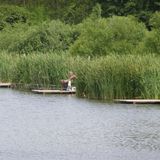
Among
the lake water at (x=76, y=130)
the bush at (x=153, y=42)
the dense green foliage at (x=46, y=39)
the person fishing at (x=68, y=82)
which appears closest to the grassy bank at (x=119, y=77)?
the person fishing at (x=68, y=82)

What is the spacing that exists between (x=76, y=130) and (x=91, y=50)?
22119 mm

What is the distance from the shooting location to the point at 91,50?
49.2 metres

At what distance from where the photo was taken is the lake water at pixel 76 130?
2286 centimetres

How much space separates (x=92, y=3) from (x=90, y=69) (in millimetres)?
36236

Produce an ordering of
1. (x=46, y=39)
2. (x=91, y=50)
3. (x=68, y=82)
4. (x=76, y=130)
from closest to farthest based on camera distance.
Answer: (x=76, y=130) < (x=68, y=82) < (x=91, y=50) < (x=46, y=39)

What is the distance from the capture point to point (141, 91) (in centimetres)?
3669

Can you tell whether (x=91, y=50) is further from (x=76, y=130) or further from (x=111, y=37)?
(x=76, y=130)

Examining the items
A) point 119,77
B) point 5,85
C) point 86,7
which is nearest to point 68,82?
point 119,77

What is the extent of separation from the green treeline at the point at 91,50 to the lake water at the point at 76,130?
65.2 inches

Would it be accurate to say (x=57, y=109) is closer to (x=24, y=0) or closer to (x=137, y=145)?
(x=137, y=145)

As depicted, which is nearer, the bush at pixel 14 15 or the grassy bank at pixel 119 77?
the grassy bank at pixel 119 77

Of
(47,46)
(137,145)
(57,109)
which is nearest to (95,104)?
(57,109)

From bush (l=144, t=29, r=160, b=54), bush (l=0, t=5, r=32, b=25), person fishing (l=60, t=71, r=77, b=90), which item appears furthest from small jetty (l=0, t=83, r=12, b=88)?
bush (l=0, t=5, r=32, b=25)

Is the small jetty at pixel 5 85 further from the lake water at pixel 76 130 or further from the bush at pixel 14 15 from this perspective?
the bush at pixel 14 15
